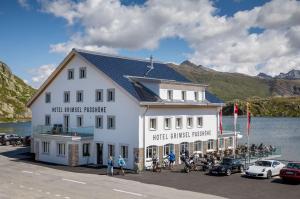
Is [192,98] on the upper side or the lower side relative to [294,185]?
upper

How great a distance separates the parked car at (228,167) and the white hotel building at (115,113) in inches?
298

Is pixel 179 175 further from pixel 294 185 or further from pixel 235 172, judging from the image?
pixel 294 185

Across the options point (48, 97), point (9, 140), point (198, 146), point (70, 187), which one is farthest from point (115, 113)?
point (9, 140)

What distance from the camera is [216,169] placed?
37.2m

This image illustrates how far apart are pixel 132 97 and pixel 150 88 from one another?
4713mm

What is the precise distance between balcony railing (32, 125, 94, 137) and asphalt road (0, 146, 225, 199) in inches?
260

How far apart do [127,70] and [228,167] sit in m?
16.6

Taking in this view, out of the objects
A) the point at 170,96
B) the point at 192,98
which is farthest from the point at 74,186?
the point at 192,98

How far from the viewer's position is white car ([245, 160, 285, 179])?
1395 inches

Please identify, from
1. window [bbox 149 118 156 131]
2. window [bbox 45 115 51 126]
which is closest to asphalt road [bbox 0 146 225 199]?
window [bbox 149 118 156 131]

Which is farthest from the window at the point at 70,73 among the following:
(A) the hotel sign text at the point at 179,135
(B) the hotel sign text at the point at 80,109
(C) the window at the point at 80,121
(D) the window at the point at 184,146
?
(D) the window at the point at 184,146

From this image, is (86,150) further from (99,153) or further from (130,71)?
(130,71)

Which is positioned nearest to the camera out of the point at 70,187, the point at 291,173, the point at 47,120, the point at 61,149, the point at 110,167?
the point at 70,187

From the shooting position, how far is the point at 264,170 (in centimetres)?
3544
